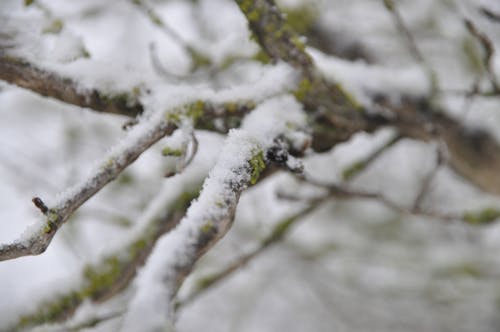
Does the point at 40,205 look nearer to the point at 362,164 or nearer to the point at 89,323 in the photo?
the point at 89,323

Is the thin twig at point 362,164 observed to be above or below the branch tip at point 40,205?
above

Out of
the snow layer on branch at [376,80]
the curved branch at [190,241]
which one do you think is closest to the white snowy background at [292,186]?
the snow layer on branch at [376,80]

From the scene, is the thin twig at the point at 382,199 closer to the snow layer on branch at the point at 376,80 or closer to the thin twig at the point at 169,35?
the snow layer on branch at the point at 376,80

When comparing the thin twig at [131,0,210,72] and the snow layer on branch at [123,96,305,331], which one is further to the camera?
the thin twig at [131,0,210,72]

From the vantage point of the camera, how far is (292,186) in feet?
6.12

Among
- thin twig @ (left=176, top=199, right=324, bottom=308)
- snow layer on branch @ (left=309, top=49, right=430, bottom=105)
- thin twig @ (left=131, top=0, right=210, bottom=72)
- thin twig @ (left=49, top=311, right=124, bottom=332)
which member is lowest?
thin twig @ (left=49, top=311, right=124, bottom=332)

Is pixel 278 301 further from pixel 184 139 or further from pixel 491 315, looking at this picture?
pixel 184 139

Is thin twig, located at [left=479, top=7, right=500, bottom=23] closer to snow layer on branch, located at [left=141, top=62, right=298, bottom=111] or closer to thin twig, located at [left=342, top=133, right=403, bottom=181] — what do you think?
snow layer on branch, located at [left=141, top=62, right=298, bottom=111]

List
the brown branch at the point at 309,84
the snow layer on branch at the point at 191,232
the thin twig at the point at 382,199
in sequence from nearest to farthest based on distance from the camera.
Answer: the snow layer on branch at the point at 191,232 < the brown branch at the point at 309,84 < the thin twig at the point at 382,199

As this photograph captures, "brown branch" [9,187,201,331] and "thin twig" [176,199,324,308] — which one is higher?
"thin twig" [176,199,324,308]

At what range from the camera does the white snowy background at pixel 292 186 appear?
1374 millimetres

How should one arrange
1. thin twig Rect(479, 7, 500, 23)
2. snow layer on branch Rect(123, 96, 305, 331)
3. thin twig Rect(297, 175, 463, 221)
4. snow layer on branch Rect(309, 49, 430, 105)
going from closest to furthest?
1. snow layer on branch Rect(123, 96, 305, 331)
2. thin twig Rect(479, 7, 500, 23)
3. thin twig Rect(297, 175, 463, 221)
4. snow layer on branch Rect(309, 49, 430, 105)

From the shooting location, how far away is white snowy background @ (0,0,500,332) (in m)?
1.37

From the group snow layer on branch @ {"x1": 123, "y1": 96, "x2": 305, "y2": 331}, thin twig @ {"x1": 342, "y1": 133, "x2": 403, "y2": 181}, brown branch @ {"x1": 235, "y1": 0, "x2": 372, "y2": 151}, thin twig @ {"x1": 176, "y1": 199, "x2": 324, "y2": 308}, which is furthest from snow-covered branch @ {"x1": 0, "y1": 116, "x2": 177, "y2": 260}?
thin twig @ {"x1": 342, "y1": 133, "x2": 403, "y2": 181}
